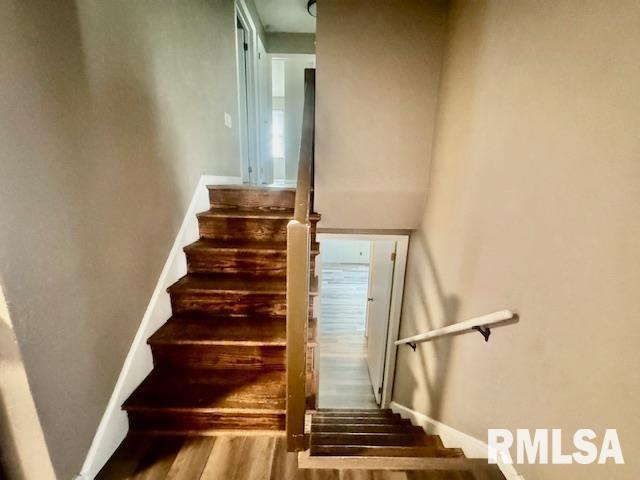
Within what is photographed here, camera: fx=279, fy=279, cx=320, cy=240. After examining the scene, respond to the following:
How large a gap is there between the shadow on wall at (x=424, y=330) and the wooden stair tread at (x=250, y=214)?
0.99 meters

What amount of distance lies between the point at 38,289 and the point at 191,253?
3.23 feet

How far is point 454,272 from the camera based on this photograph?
1.70 m

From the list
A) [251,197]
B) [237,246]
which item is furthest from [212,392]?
[251,197]

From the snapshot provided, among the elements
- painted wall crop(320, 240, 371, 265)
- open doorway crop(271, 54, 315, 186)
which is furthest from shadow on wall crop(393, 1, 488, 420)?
painted wall crop(320, 240, 371, 265)

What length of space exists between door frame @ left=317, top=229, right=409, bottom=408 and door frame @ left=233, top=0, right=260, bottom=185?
1695 millimetres

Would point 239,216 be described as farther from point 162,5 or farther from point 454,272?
point 454,272

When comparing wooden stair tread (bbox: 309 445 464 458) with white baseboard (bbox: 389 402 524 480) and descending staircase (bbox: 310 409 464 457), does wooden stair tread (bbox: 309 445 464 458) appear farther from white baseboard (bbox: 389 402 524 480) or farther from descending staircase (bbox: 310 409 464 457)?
white baseboard (bbox: 389 402 524 480)

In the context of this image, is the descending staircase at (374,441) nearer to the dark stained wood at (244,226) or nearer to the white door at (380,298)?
the white door at (380,298)

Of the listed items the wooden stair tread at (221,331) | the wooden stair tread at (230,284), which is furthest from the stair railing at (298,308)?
the wooden stair tread at (230,284)

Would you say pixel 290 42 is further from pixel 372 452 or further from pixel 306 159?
pixel 372 452

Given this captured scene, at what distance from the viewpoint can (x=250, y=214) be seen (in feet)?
6.83

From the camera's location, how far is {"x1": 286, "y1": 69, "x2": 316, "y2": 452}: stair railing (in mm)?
910

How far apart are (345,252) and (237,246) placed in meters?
5.79

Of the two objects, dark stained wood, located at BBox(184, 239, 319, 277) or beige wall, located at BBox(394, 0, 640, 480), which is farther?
dark stained wood, located at BBox(184, 239, 319, 277)
